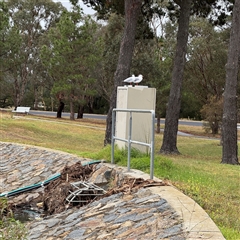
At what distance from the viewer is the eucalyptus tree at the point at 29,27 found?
42000 millimetres

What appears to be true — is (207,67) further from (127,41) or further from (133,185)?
(133,185)

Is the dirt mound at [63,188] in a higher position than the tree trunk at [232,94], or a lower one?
lower

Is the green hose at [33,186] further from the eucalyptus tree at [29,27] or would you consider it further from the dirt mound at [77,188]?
the eucalyptus tree at [29,27]

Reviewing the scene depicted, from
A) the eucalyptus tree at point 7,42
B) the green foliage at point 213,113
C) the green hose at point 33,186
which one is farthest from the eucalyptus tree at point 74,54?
the green hose at point 33,186

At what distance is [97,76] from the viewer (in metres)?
35.7

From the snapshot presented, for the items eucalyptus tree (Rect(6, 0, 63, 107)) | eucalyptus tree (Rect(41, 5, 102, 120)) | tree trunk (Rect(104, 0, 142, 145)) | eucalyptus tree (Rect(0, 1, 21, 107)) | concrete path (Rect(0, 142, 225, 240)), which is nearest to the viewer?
concrete path (Rect(0, 142, 225, 240))

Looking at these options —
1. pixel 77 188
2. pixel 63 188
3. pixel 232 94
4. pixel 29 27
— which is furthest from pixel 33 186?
pixel 29 27

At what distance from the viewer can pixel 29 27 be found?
4312cm

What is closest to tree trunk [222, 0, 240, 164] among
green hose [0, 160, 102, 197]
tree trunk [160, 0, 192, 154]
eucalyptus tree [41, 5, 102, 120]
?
tree trunk [160, 0, 192, 154]

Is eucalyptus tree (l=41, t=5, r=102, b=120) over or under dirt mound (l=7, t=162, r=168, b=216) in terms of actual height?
over

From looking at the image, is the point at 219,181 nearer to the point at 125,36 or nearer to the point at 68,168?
the point at 68,168

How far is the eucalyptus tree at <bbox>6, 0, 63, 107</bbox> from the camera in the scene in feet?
138

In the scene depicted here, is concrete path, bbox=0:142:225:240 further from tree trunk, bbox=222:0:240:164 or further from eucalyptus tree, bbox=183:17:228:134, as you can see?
eucalyptus tree, bbox=183:17:228:134

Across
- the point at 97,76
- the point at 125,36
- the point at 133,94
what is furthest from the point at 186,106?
the point at 133,94
